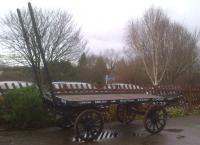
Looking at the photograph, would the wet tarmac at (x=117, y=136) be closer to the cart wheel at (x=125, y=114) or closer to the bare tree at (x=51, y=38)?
the cart wheel at (x=125, y=114)

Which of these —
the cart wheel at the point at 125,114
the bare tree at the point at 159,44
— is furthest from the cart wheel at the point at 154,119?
the bare tree at the point at 159,44

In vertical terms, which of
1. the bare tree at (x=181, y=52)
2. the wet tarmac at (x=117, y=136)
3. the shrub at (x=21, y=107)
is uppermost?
the bare tree at (x=181, y=52)

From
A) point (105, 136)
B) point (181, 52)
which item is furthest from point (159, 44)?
point (105, 136)

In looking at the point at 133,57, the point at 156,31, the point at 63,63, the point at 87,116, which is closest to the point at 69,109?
the point at 87,116

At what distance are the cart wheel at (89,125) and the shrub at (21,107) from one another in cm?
220

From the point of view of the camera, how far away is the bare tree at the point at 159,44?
167ft

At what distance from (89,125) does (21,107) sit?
2.50 m

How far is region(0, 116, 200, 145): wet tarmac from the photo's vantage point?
9.66 m

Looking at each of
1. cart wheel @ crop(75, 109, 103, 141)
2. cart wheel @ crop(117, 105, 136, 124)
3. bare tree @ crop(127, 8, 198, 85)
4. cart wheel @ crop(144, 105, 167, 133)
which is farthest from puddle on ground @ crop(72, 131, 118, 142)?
bare tree @ crop(127, 8, 198, 85)

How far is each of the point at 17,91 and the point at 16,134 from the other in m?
1.33

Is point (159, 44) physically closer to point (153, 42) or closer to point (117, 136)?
point (153, 42)

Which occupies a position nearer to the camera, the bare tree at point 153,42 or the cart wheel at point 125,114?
the cart wheel at point 125,114

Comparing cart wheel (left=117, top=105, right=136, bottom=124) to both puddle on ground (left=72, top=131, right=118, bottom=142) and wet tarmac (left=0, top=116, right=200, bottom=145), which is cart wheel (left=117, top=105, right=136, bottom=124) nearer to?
wet tarmac (left=0, top=116, right=200, bottom=145)

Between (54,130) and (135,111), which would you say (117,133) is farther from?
(54,130)
